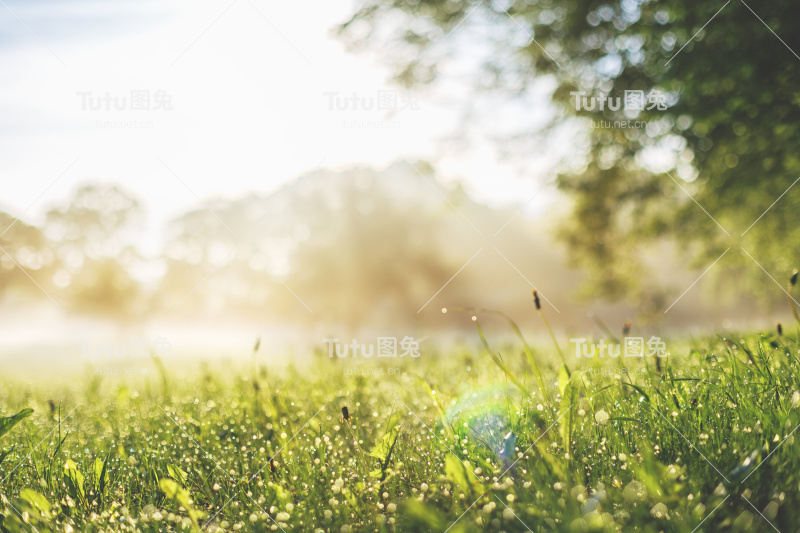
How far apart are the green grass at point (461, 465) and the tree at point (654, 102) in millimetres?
5343

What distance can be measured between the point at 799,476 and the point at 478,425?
1197mm

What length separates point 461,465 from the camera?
1730 millimetres

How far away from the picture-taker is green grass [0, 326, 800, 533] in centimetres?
155

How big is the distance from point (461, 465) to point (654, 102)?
816 cm

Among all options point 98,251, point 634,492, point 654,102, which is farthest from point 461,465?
point 98,251

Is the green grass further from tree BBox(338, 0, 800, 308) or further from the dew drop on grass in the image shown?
tree BBox(338, 0, 800, 308)

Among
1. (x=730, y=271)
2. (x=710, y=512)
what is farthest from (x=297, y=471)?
(x=730, y=271)

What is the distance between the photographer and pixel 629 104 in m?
8.49

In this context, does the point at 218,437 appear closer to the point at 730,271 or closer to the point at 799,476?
the point at 799,476

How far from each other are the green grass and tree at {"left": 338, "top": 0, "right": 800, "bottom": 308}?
17.5 ft

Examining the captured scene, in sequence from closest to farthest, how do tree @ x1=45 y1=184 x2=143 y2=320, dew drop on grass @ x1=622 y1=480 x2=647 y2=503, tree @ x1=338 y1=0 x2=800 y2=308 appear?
dew drop on grass @ x1=622 y1=480 x2=647 y2=503
tree @ x1=338 y1=0 x2=800 y2=308
tree @ x1=45 y1=184 x2=143 y2=320

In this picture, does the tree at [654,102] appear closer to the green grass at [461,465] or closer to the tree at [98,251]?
the green grass at [461,465]

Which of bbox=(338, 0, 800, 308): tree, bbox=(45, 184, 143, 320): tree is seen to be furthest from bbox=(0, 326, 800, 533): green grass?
bbox=(45, 184, 143, 320): tree

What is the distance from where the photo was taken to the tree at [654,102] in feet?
19.8
